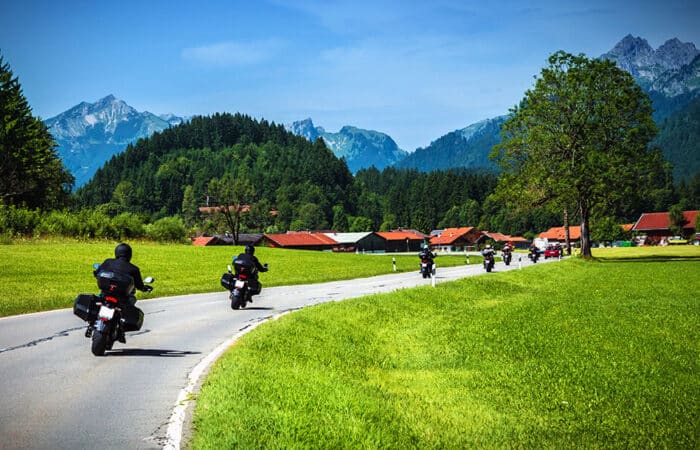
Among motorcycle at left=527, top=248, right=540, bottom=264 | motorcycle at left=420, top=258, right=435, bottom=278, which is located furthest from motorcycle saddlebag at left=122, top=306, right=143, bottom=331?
motorcycle at left=527, top=248, right=540, bottom=264

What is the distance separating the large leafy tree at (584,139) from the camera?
52406 mm

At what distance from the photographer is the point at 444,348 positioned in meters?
12.0

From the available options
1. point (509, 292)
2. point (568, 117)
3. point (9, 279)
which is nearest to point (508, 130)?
point (568, 117)

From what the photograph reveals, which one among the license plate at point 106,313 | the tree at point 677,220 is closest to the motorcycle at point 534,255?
the license plate at point 106,313

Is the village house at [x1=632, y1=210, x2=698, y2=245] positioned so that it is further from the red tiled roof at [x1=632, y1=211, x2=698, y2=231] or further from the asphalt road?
the asphalt road

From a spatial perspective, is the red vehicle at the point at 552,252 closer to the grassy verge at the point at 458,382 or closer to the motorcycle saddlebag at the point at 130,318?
the grassy verge at the point at 458,382

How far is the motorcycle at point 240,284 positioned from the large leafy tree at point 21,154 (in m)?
37.9

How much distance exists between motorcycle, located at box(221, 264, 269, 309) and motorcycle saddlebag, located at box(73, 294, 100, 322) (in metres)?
7.70

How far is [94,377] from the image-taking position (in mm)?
9250

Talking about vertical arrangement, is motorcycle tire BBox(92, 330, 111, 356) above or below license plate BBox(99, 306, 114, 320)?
below

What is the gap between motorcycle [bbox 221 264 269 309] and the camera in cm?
1931

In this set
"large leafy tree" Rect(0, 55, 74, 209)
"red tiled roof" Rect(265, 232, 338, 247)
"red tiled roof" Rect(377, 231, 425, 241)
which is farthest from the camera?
"red tiled roof" Rect(377, 231, 425, 241)

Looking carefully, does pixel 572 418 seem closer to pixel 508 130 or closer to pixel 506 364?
pixel 506 364

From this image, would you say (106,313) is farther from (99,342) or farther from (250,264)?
(250,264)
